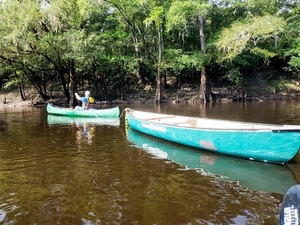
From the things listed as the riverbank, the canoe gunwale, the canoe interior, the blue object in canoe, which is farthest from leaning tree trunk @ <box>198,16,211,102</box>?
the blue object in canoe

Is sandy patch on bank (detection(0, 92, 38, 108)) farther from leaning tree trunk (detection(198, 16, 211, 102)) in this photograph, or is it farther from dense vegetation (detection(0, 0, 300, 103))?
leaning tree trunk (detection(198, 16, 211, 102))

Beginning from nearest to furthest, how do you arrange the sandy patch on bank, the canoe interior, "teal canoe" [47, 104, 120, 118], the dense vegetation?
the canoe interior
"teal canoe" [47, 104, 120, 118]
the dense vegetation
the sandy patch on bank

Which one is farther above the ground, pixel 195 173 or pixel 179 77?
pixel 179 77

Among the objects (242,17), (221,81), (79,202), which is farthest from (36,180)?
(221,81)

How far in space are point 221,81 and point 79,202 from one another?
30.9 m

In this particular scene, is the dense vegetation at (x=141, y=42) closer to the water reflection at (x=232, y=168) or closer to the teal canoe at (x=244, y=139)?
the teal canoe at (x=244, y=139)

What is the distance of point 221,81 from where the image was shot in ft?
112

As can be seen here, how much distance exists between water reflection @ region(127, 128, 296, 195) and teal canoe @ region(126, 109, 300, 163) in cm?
21

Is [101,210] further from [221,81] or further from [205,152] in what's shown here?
[221,81]

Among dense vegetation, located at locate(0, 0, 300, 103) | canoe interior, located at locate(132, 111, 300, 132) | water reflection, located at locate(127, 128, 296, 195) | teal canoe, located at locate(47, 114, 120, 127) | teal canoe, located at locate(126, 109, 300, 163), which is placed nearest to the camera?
water reflection, located at locate(127, 128, 296, 195)

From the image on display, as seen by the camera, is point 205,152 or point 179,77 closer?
point 205,152

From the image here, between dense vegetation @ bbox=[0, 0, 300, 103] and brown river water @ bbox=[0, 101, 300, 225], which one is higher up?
dense vegetation @ bbox=[0, 0, 300, 103]

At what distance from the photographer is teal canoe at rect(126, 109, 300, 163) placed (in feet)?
21.6

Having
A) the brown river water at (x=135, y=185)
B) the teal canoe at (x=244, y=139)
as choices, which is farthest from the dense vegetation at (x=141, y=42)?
the teal canoe at (x=244, y=139)
